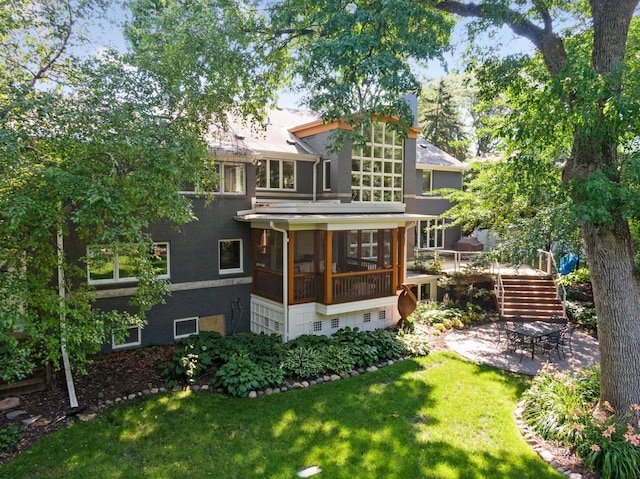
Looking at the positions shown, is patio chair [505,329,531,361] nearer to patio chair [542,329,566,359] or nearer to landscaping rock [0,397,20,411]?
patio chair [542,329,566,359]

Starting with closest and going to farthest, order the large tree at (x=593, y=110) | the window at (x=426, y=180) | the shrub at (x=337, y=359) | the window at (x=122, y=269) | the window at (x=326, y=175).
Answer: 1. the large tree at (x=593, y=110)
2. the shrub at (x=337, y=359)
3. the window at (x=122, y=269)
4. the window at (x=326, y=175)
5. the window at (x=426, y=180)

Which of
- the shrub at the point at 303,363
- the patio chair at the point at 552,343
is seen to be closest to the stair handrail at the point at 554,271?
the patio chair at the point at 552,343

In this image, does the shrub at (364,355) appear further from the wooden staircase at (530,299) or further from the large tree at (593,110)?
the wooden staircase at (530,299)

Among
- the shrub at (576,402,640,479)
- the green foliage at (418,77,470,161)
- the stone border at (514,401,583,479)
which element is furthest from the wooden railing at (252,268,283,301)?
the green foliage at (418,77,470,161)

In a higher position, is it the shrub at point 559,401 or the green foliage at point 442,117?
the green foliage at point 442,117

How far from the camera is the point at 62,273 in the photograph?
896 cm

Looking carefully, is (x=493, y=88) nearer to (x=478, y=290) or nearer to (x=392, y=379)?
(x=392, y=379)

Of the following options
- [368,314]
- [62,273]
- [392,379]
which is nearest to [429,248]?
[368,314]

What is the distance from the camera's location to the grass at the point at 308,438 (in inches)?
245

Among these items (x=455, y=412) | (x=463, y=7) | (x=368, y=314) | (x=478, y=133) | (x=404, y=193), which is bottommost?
(x=455, y=412)

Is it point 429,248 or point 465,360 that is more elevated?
point 429,248

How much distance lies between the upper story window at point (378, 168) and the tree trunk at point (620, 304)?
30.7 feet

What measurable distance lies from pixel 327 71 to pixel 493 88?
3.78m

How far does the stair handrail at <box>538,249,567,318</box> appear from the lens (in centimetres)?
1457
